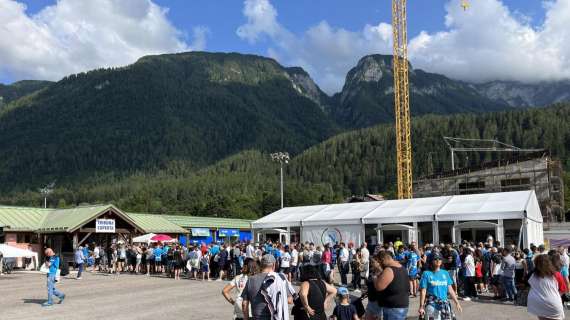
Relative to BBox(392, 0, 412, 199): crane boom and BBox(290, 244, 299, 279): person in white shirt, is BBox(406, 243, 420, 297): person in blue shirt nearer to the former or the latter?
BBox(290, 244, 299, 279): person in white shirt

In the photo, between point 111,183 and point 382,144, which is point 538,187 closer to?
point 382,144

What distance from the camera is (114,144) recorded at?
606 ft

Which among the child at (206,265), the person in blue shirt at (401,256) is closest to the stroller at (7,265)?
the child at (206,265)

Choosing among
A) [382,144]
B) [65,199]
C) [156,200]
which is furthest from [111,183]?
[382,144]

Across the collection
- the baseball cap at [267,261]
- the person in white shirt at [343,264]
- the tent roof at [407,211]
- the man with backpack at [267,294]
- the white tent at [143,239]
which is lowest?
the person in white shirt at [343,264]

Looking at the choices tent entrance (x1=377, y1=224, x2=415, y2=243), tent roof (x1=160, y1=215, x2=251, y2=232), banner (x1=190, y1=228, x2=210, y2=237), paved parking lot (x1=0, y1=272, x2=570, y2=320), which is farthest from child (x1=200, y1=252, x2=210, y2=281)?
banner (x1=190, y1=228, x2=210, y2=237)

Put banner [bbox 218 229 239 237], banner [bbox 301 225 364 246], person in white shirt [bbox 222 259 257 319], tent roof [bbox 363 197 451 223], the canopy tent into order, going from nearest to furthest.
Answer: person in white shirt [bbox 222 259 257 319] < the canopy tent < tent roof [bbox 363 197 451 223] < banner [bbox 301 225 364 246] < banner [bbox 218 229 239 237]

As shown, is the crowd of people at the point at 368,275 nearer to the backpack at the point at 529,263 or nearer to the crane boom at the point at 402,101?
the backpack at the point at 529,263

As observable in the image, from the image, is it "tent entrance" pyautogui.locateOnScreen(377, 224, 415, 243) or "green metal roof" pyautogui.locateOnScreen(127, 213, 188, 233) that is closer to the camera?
"tent entrance" pyautogui.locateOnScreen(377, 224, 415, 243)

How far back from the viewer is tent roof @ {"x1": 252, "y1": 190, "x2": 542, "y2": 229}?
2588 cm

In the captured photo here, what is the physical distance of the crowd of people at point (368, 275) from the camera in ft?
23.9

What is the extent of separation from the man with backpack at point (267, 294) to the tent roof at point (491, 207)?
20281 millimetres

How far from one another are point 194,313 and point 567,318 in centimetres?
868

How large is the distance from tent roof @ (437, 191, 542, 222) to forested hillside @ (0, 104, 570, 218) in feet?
247
